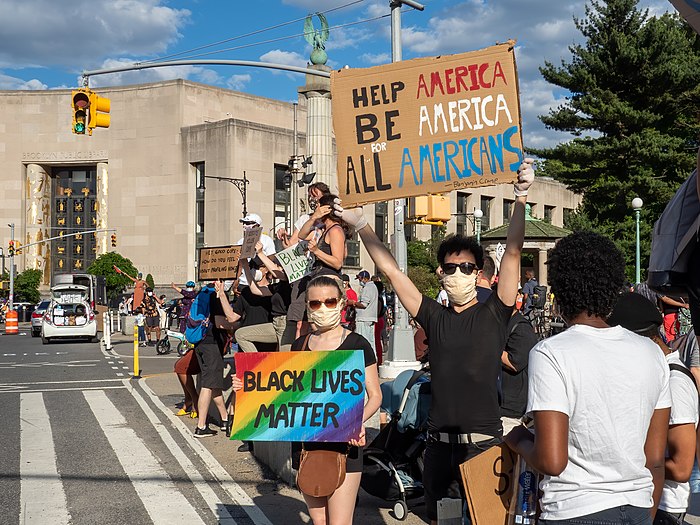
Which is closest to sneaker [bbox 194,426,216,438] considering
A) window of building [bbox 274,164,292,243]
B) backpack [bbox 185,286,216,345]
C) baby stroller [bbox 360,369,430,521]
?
backpack [bbox 185,286,216,345]

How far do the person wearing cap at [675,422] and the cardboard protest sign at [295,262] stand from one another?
4162 mm

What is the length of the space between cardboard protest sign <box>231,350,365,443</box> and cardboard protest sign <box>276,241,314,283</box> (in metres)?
2.93

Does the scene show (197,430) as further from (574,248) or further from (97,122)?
(97,122)

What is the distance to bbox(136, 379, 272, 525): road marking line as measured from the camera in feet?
22.3

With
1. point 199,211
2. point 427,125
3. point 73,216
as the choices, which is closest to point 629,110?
point 427,125

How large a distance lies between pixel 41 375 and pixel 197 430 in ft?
29.9

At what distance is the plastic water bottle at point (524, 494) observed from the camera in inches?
121

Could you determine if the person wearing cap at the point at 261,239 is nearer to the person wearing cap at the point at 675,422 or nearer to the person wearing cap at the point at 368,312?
the person wearing cap at the point at 675,422

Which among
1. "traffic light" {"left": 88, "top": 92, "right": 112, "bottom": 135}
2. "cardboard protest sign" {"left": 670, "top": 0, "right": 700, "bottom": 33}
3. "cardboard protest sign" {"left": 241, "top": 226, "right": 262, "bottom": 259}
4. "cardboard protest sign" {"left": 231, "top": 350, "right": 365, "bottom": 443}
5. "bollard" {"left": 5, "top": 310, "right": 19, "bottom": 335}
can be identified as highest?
"traffic light" {"left": 88, "top": 92, "right": 112, "bottom": 135}

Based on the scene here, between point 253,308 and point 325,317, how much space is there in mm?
5079

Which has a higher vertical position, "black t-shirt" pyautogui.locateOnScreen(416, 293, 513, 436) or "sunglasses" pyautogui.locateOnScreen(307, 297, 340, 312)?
"sunglasses" pyautogui.locateOnScreen(307, 297, 340, 312)

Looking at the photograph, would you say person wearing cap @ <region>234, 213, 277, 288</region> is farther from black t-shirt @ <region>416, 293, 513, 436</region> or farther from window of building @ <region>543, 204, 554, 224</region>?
window of building @ <region>543, 204, 554, 224</region>

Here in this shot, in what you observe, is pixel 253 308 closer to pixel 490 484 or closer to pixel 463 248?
pixel 463 248

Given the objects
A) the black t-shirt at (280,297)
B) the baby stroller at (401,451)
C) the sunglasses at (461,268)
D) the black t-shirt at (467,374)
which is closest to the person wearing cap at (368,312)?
the black t-shirt at (280,297)
